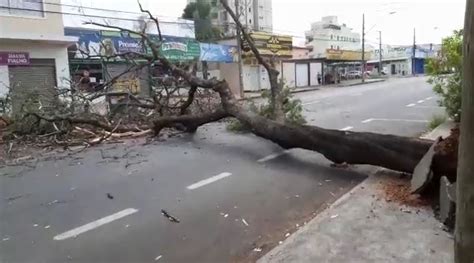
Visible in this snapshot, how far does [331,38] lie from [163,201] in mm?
56595

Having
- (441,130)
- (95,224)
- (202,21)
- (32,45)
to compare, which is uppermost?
(202,21)

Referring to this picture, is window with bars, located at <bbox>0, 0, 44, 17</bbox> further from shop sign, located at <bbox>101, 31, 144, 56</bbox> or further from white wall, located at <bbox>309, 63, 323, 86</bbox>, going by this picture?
white wall, located at <bbox>309, 63, 323, 86</bbox>

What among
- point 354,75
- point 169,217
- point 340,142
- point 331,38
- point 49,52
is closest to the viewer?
point 169,217

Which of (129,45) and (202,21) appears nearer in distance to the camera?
(129,45)

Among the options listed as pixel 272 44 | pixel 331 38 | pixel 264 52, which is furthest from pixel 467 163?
pixel 331 38

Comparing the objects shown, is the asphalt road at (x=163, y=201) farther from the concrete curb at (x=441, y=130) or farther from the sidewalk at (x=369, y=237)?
the concrete curb at (x=441, y=130)

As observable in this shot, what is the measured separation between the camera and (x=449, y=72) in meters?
10.0

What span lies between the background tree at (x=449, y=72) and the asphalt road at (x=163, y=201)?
157 inches

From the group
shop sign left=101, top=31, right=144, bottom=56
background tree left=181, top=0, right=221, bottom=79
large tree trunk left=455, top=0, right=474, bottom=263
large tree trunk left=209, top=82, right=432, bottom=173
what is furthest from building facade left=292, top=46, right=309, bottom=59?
large tree trunk left=455, top=0, right=474, bottom=263

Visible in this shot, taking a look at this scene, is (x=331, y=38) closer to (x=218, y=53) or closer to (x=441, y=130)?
(x=218, y=53)

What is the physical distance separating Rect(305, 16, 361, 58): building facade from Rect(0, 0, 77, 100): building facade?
1167 inches

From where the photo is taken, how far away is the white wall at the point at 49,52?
672 inches

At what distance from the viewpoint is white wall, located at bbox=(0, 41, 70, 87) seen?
17.1m

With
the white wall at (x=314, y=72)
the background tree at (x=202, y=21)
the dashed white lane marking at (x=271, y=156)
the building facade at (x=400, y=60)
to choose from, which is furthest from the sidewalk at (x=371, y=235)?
the building facade at (x=400, y=60)
